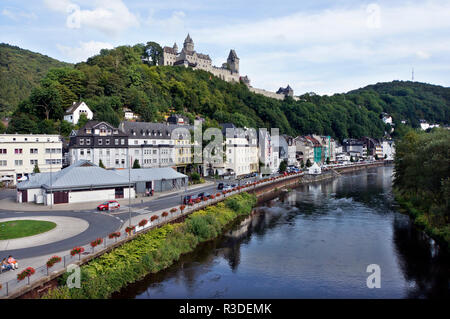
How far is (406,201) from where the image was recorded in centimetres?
5219

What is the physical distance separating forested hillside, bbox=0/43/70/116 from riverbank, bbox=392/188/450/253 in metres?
103

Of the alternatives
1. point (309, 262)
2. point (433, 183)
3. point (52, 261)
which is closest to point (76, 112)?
point (52, 261)

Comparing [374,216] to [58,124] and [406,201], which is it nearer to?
[406,201]

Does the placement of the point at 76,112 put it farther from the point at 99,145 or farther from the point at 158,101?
the point at 158,101

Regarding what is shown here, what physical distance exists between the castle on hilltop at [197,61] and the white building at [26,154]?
309ft

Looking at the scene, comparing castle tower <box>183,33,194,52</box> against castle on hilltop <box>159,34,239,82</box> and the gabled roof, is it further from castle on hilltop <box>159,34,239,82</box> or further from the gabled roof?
the gabled roof

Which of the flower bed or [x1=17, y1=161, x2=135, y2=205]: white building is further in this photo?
[x1=17, y1=161, x2=135, y2=205]: white building

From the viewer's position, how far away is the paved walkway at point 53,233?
24297 mm

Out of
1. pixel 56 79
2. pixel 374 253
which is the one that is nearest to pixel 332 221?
pixel 374 253

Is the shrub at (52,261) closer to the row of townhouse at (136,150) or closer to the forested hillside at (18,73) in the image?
the row of townhouse at (136,150)

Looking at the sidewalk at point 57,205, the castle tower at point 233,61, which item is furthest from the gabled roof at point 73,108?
the castle tower at point 233,61

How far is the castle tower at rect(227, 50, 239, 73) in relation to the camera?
17500cm

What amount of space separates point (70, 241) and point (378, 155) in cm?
15342

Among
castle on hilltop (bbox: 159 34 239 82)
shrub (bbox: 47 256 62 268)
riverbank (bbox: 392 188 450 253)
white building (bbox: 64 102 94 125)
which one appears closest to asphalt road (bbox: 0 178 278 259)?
shrub (bbox: 47 256 62 268)
